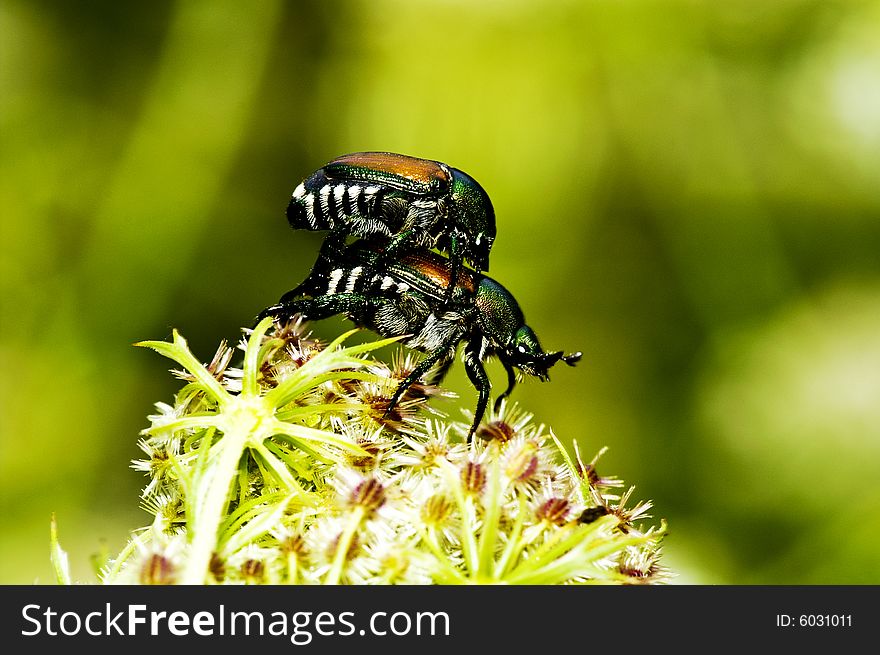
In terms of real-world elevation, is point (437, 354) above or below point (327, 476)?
above

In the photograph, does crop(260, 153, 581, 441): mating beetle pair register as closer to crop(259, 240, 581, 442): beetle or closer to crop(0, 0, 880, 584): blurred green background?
crop(259, 240, 581, 442): beetle

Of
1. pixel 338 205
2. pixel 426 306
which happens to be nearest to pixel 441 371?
pixel 426 306

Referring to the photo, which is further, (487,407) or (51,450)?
(51,450)

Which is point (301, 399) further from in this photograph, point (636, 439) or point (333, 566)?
point (636, 439)

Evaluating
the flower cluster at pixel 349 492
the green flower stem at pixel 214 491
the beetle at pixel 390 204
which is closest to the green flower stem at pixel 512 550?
the flower cluster at pixel 349 492

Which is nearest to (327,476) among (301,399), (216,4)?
(301,399)

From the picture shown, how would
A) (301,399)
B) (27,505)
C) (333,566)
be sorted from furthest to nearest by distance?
(27,505)
(301,399)
(333,566)

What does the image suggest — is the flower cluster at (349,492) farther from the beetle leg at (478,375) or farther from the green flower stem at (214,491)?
the beetle leg at (478,375)
